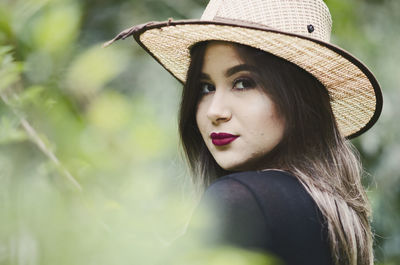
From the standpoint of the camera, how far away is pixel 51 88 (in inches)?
18.5

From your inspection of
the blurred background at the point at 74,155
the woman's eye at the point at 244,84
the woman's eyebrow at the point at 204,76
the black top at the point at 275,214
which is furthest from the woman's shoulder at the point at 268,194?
the blurred background at the point at 74,155

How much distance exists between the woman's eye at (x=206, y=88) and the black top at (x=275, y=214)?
1.21 feet

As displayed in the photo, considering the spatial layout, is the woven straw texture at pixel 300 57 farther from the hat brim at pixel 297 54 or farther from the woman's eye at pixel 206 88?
the woman's eye at pixel 206 88

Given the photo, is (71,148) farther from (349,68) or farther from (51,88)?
(349,68)

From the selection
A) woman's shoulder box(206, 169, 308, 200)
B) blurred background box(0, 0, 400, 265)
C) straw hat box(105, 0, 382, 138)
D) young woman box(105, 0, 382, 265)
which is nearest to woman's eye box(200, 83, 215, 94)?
young woman box(105, 0, 382, 265)

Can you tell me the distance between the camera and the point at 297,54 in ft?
4.98

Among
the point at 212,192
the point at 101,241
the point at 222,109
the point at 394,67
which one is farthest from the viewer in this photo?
the point at 394,67

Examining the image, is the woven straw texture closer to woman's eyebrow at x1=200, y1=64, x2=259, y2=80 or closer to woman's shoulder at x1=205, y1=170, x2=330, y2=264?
woman's eyebrow at x1=200, y1=64, x2=259, y2=80

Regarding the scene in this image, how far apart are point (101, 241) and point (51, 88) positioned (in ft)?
0.43

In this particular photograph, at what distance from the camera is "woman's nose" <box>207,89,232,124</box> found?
150 centimetres

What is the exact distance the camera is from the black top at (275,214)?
4.01 feet

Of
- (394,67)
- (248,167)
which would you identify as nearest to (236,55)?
(248,167)

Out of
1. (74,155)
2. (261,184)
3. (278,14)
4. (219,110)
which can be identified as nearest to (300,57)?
(278,14)

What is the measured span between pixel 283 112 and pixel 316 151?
0.15 meters
